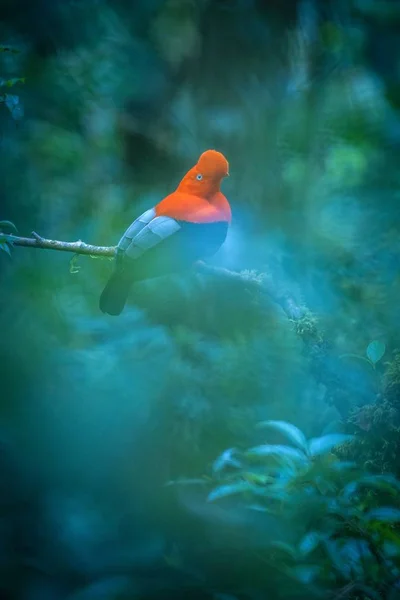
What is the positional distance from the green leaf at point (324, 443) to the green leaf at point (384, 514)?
0.19 metres

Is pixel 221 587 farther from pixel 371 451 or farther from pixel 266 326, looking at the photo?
pixel 266 326

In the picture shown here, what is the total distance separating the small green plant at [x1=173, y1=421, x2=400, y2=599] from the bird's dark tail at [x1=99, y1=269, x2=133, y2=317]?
0.56 m

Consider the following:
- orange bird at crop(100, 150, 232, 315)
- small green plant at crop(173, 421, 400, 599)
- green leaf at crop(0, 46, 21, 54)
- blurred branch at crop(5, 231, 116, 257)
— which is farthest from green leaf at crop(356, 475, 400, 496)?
green leaf at crop(0, 46, 21, 54)

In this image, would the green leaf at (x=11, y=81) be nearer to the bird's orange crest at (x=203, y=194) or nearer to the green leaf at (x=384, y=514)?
the bird's orange crest at (x=203, y=194)

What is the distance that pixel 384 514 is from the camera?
45.1 inches

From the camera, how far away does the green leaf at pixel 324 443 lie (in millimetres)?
1306

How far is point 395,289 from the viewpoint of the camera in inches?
61.4

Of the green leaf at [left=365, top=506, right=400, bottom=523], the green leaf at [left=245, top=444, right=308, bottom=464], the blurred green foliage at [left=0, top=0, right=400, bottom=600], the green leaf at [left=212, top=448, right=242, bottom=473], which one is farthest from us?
the blurred green foliage at [left=0, top=0, right=400, bottom=600]

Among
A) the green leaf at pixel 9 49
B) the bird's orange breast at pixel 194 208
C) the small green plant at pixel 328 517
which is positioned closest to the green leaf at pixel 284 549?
the small green plant at pixel 328 517

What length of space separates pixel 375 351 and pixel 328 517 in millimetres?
487

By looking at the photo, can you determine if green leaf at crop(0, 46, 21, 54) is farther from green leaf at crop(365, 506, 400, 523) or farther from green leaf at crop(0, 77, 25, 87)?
green leaf at crop(365, 506, 400, 523)

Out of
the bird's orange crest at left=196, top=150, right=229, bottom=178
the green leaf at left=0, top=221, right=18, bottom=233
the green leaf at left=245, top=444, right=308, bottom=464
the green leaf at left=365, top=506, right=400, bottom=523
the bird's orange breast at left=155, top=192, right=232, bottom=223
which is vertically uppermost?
the bird's orange crest at left=196, top=150, right=229, bottom=178

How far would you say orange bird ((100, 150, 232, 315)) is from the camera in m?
1.45

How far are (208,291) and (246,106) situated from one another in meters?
0.57
